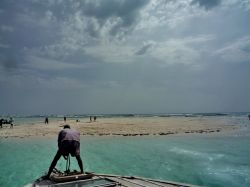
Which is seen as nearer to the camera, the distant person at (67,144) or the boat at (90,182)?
the boat at (90,182)

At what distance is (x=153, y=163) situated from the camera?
21.8 metres

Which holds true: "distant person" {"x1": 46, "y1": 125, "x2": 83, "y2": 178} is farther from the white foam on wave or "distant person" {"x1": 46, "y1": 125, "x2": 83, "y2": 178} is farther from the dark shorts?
the white foam on wave

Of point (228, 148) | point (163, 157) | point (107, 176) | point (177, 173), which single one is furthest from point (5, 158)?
point (228, 148)

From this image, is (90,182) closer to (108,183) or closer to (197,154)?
(108,183)

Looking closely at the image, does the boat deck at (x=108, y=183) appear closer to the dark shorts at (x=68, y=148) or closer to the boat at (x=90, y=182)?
the boat at (x=90, y=182)

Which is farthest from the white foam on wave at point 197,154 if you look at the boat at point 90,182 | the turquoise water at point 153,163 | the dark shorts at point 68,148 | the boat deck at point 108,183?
the dark shorts at point 68,148

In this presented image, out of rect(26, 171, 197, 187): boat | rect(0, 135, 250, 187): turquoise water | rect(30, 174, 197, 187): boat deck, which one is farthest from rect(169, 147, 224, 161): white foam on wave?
rect(26, 171, 197, 187): boat

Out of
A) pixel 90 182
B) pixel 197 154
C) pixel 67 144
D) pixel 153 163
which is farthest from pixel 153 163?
pixel 67 144

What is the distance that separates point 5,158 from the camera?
1014 inches

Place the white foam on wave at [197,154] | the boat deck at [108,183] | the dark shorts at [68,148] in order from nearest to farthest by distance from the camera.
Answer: the boat deck at [108,183]
the dark shorts at [68,148]
the white foam on wave at [197,154]

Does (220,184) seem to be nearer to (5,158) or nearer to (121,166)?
(121,166)

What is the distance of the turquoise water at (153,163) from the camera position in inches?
693

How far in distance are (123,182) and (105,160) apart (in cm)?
1312

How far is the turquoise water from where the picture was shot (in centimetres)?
1759
